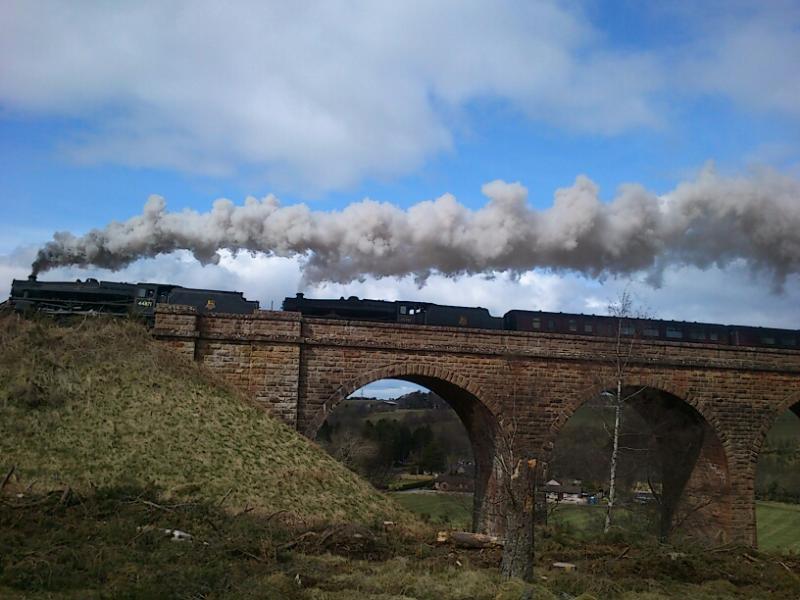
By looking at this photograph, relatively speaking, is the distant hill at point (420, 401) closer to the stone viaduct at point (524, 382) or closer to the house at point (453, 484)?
the house at point (453, 484)

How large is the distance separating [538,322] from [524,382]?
3.63 metres

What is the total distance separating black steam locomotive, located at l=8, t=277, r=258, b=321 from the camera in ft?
69.5

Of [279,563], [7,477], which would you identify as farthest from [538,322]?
[7,477]

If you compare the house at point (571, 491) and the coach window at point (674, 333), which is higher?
the coach window at point (674, 333)

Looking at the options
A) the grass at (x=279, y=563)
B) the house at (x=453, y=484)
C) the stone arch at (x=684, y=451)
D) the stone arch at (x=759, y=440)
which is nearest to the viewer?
the grass at (x=279, y=563)

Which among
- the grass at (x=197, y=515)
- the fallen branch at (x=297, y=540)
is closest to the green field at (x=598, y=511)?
the grass at (x=197, y=515)

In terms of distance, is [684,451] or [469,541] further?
[684,451]

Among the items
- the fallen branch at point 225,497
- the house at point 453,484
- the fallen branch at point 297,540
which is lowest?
the house at point 453,484

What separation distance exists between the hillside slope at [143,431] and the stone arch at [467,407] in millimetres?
2432

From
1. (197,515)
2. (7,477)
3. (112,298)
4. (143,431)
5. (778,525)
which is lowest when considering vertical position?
(778,525)

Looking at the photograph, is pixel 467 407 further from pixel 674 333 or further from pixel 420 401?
pixel 420 401

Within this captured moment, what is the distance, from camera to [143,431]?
53.6 feet

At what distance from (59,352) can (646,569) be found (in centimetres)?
1507

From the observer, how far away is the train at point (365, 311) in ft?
69.9
